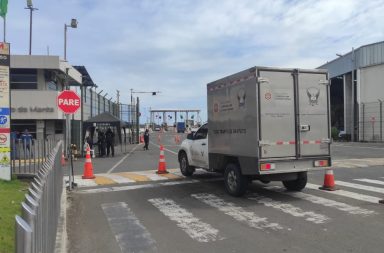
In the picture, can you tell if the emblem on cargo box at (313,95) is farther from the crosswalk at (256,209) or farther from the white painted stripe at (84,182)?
the white painted stripe at (84,182)

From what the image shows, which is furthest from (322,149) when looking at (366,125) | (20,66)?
→ (366,125)

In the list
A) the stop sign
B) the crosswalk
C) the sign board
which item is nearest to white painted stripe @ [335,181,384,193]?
the crosswalk

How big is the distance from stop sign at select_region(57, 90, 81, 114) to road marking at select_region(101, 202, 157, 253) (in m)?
4.08

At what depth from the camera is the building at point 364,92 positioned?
49156mm

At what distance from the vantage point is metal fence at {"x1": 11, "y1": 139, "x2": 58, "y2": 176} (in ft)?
46.6

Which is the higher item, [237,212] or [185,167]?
[185,167]

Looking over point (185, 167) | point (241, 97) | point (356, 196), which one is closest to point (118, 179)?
point (185, 167)

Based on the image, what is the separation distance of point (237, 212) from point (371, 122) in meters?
44.1

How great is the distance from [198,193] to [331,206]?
11.7ft

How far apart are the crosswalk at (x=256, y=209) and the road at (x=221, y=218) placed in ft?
0.05

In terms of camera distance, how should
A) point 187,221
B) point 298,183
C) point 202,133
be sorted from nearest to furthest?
point 187,221 → point 298,183 → point 202,133

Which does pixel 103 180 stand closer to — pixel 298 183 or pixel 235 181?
pixel 235 181

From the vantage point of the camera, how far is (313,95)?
1162 centimetres

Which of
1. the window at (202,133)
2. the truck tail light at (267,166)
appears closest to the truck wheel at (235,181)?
the truck tail light at (267,166)
